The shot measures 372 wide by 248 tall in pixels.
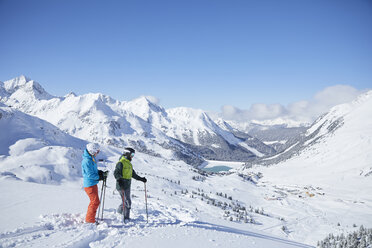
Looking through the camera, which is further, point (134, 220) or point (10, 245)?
point (134, 220)

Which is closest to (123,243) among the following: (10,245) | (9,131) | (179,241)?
(179,241)

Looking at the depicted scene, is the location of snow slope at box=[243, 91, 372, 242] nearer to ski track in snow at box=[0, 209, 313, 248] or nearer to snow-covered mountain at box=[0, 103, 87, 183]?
ski track in snow at box=[0, 209, 313, 248]

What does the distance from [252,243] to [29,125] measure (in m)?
98.8

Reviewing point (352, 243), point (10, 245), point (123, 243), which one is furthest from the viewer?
point (352, 243)

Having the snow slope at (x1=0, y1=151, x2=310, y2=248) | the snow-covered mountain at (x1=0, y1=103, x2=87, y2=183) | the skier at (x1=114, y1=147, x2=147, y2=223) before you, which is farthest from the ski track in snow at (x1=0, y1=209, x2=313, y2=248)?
the snow-covered mountain at (x1=0, y1=103, x2=87, y2=183)

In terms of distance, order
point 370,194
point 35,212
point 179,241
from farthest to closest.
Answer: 1. point 370,194
2. point 35,212
3. point 179,241

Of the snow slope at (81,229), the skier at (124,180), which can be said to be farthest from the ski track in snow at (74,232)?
the skier at (124,180)

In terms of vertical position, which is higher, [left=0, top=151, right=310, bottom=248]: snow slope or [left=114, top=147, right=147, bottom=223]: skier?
[left=114, top=147, right=147, bottom=223]: skier

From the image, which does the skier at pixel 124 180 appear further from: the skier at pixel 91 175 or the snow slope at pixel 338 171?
the snow slope at pixel 338 171

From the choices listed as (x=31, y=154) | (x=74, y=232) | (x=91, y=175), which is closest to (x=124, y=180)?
(x=91, y=175)

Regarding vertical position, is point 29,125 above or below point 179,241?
above

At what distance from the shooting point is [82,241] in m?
6.79

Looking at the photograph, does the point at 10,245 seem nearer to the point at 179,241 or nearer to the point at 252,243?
the point at 179,241

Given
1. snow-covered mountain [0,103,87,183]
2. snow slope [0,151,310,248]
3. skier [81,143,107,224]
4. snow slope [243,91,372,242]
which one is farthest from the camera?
snow slope [243,91,372,242]
